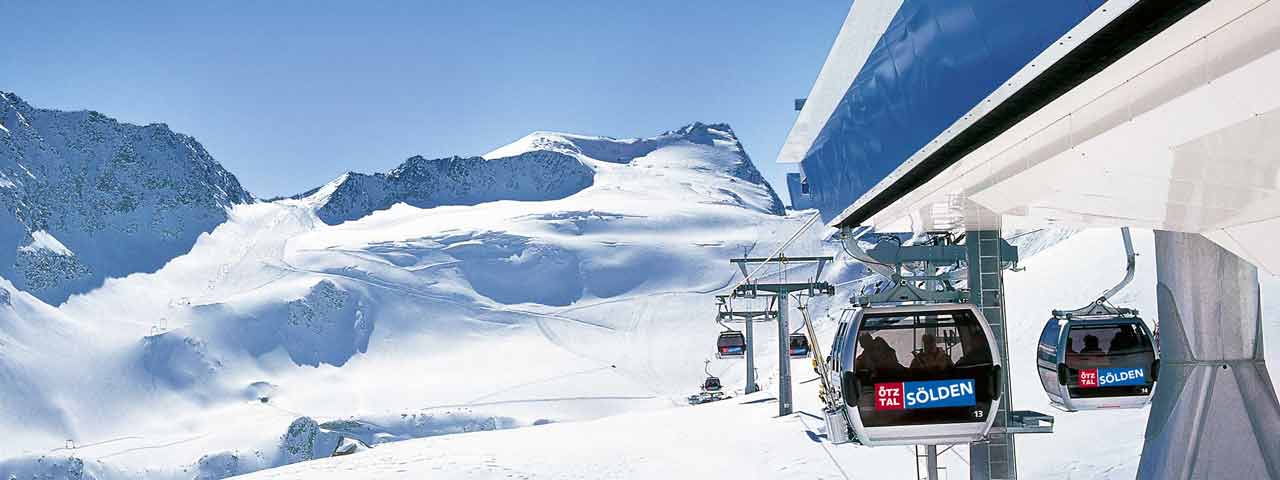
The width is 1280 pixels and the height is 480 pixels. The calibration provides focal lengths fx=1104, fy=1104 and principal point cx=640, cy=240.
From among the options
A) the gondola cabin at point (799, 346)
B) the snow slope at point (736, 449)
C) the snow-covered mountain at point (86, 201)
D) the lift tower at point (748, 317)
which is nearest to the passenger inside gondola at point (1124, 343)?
the snow slope at point (736, 449)

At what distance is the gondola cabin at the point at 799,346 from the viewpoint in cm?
2934

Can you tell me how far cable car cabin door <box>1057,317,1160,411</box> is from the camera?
10.2 meters

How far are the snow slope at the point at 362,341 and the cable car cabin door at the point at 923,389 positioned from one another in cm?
7313

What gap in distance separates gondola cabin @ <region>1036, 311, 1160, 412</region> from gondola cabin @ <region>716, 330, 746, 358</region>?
22.5 metres

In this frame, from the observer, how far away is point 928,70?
5.14m

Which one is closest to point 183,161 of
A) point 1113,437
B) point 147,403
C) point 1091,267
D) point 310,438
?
point 147,403

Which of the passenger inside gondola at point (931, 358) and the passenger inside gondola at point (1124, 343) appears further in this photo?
the passenger inside gondola at point (1124, 343)

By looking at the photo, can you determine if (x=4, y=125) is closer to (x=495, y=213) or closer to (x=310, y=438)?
(x=495, y=213)

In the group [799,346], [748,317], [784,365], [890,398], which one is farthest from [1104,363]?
[748,317]

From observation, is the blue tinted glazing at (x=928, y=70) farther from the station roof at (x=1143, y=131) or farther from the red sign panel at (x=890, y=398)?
the red sign panel at (x=890, y=398)

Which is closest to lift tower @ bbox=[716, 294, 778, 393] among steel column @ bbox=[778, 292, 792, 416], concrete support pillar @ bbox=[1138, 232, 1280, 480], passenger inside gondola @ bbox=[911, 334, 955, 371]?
steel column @ bbox=[778, 292, 792, 416]

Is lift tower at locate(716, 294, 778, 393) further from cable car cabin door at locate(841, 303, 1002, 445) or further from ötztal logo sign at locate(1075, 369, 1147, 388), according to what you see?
cable car cabin door at locate(841, 303, 1002, 445)

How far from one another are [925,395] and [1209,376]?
10.1 ft

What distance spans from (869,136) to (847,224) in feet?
7.72
